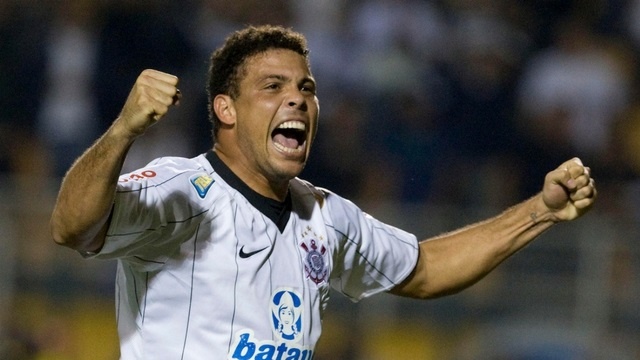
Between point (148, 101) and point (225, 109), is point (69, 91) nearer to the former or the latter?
point (225, 109)

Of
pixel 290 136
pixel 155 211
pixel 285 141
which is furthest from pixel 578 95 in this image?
pixel 155 211

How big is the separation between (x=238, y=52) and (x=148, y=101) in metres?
0.97

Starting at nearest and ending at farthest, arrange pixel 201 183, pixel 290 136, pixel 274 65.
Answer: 1. pixel 201 183
2. pixel 274 65
3. pixel 290 136

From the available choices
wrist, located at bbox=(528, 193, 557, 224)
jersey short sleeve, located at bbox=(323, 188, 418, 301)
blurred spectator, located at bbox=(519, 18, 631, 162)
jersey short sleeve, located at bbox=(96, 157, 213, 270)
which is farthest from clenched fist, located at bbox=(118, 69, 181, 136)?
blurred spectator, located at bbox=(519, 18, 631, 162)

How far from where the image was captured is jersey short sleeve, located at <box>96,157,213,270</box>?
3570 mm

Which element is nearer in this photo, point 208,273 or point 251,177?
point 208,273

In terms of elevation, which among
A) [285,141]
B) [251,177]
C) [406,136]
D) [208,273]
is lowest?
[208,273]

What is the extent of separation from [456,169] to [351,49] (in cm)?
143

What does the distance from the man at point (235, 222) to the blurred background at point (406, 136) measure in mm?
3325

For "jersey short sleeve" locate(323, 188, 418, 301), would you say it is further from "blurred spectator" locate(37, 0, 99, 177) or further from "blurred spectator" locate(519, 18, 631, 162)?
"blurred spectator" locate(519, 18, 631, 162)

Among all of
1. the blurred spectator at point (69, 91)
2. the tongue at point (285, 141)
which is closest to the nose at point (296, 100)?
the tongue at point (285, 141)

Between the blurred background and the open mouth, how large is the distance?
3.59 meters

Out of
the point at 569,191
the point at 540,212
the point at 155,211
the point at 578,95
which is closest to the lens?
the point at 155,211

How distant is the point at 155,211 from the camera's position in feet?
12.0
